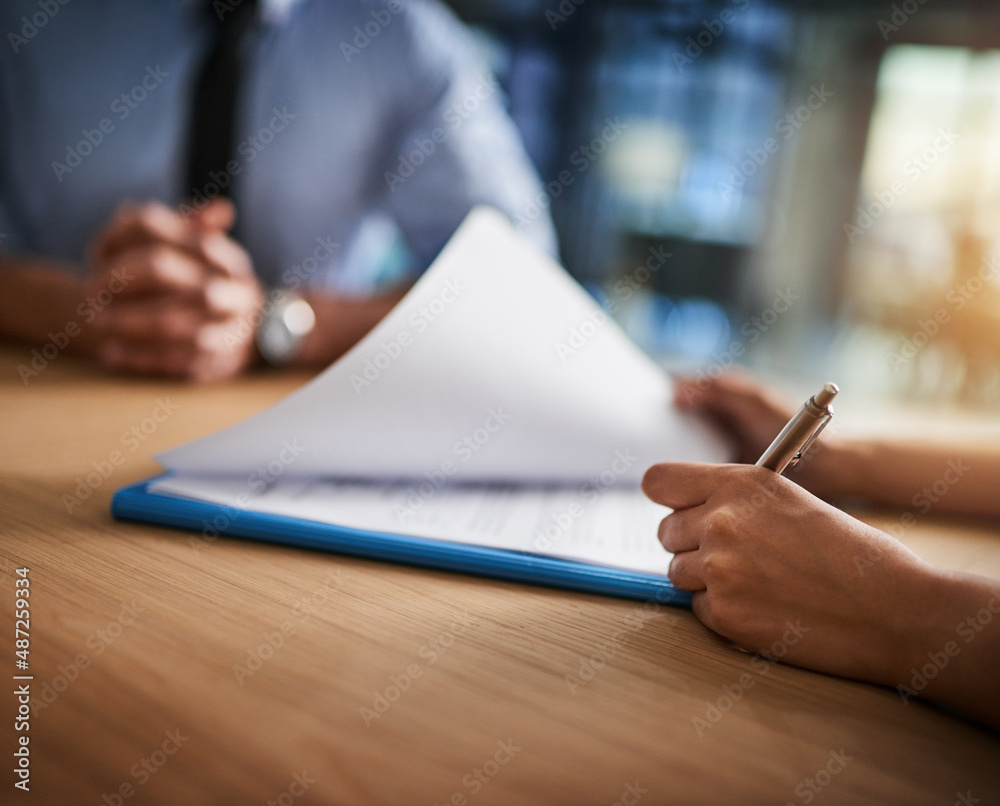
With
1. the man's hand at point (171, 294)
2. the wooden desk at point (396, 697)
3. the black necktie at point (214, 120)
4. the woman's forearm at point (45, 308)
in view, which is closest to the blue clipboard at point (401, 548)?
the wooden desk at point (396, 697)

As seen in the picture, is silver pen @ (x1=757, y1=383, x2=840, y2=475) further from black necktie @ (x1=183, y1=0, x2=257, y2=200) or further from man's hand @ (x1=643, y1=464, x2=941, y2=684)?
black necktie @ (x1=183, y1=0, x2=257, y2=200)

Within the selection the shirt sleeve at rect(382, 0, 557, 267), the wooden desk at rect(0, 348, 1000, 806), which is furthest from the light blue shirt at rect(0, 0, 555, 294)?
the wooden desk at rect(0, 348, 1000, 806)

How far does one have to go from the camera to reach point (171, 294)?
0.83 m

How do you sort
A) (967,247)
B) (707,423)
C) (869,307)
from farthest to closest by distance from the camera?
1. (869,307)
2. (967,247)
3. (707,423)

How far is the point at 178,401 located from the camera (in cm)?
73

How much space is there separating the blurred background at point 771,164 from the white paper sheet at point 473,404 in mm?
4535

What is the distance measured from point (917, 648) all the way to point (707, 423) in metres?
0.33

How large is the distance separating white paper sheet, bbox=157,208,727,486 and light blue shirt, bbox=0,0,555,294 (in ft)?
2.21

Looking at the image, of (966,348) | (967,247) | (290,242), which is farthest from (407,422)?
(967,247)

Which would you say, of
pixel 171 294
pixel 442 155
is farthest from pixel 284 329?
pixel 442 155

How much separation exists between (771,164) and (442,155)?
4.83 meters

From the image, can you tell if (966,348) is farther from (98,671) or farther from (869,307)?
(98,671)

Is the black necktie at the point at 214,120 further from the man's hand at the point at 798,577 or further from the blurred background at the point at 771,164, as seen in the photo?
the blurred background at the point at 771,164

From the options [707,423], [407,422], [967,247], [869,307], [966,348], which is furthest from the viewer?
[869,307]
